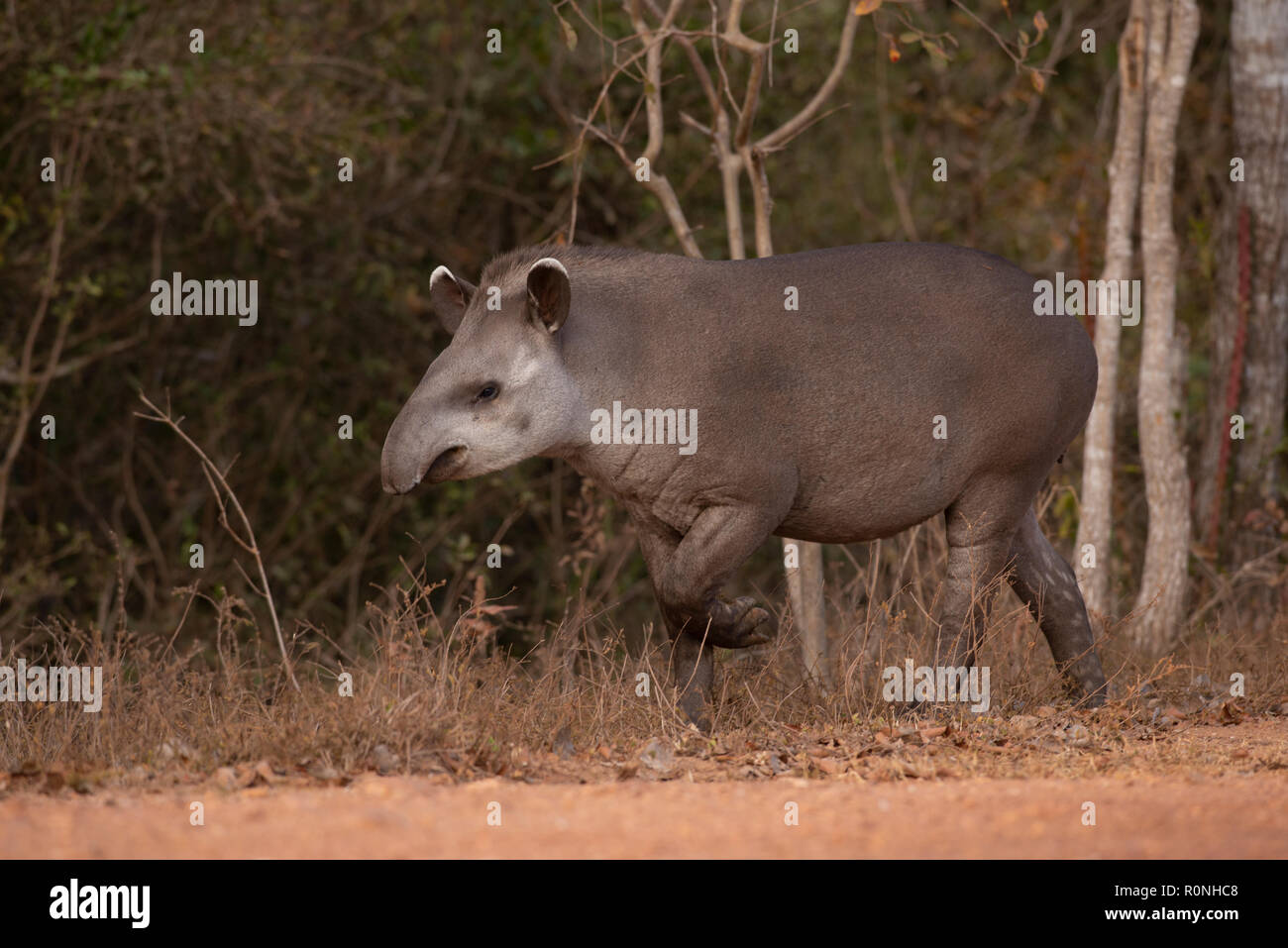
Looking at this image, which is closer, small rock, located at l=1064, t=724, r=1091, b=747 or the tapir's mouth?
the tapir's mouth

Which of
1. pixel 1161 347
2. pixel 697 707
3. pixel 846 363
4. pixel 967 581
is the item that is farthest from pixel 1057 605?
pixel 1161 347

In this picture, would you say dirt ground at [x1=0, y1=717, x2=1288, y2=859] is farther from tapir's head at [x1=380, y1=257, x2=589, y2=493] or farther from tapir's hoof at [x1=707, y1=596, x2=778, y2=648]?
tapir's head at [x1=380, y1=257, x2=589, y2=493]

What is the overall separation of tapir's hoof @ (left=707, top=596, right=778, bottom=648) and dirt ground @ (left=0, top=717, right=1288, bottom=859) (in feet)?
2.01

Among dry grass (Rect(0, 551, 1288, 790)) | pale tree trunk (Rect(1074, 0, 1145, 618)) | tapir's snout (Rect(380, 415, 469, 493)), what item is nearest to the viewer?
dry grass (Rect(0, 551, 1288, 790))

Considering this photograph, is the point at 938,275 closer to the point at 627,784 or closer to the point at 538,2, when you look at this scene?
the point at 627,784

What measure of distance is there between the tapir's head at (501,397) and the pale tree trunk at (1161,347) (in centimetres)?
488

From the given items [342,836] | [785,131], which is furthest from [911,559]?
[342,836]

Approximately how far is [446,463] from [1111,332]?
4952 mm

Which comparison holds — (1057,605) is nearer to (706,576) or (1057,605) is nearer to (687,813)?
(706,576)

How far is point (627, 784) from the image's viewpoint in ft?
18.6

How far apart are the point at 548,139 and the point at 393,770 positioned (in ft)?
27.1

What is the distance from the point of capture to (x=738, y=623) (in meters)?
6.58

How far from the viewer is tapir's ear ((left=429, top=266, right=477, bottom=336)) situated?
6.91m

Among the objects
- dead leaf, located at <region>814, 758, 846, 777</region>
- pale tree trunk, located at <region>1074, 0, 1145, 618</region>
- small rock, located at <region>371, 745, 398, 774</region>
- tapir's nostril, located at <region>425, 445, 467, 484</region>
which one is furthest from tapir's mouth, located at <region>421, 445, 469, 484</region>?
pale tree trunk, located at <region>1074, 0, 1145, 618</region>
